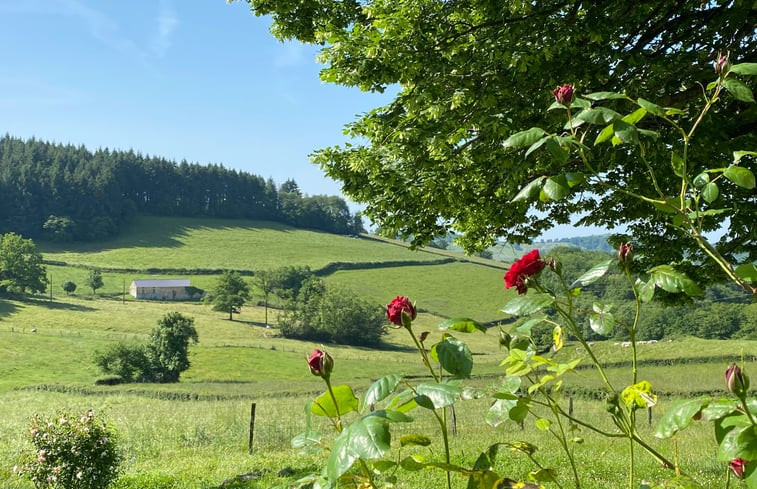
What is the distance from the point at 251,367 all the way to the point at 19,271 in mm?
52211

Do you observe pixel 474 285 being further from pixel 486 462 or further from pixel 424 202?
pixel 486 462

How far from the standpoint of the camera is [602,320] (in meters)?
1.74

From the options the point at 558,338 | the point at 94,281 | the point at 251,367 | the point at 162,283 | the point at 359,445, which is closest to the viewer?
the point at 359,445

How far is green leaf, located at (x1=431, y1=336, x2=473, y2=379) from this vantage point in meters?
1.37

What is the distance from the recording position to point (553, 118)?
6.77 meters

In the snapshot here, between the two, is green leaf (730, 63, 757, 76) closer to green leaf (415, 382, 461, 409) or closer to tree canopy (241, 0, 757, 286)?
green leaf (415, 382, 461, 409)

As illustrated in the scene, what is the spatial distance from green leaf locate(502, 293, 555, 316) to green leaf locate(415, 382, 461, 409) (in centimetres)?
36

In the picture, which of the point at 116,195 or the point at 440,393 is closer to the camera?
the point at 440,393

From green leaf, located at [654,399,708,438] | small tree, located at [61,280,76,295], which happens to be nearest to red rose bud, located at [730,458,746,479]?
green leaf, located at [654,399,708,438]

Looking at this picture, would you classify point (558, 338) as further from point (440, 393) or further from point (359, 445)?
point (359, 445)

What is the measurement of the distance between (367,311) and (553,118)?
78.3 meters

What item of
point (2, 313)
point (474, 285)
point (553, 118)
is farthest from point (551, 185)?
point (474, 285)

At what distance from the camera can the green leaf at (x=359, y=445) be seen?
101 centimetres

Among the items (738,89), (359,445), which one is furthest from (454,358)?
(738,89)
